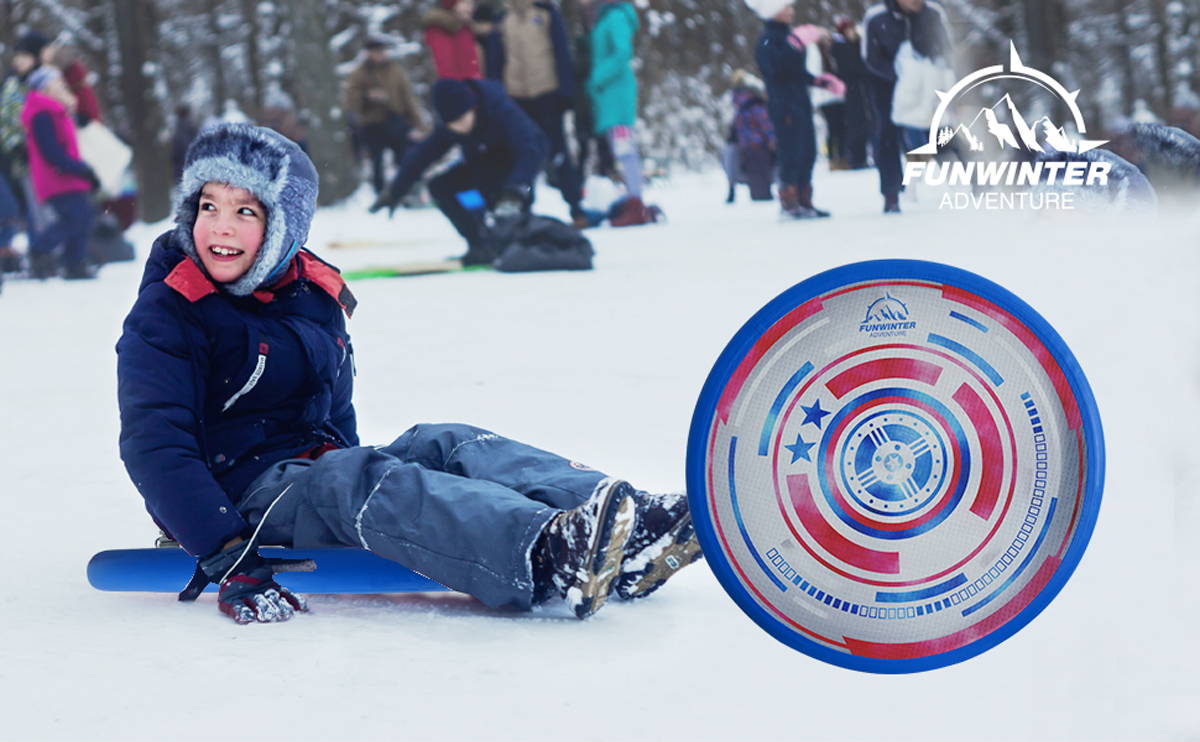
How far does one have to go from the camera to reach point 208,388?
2.31 meters

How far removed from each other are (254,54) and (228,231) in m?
20.1

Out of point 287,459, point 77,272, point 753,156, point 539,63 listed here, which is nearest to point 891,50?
point 539,63

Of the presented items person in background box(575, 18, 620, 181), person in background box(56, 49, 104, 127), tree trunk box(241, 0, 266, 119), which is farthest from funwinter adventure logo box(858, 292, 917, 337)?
tree trunk box(241, 0, 266, 119)

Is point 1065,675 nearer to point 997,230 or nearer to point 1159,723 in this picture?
point 1159,723

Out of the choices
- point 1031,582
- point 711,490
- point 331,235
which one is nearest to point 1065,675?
point 1031,582

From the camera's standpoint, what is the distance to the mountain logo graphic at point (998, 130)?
746cm

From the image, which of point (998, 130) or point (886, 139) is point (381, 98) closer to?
point (886, 139)

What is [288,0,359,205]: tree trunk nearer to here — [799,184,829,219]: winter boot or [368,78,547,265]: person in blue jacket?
[368,78,547,265]: person in blue jacket

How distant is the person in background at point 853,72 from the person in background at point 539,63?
1.74 meters

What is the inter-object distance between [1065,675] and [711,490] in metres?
0.54

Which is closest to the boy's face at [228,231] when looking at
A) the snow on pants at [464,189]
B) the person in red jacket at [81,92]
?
the snow on pants at [464,189]

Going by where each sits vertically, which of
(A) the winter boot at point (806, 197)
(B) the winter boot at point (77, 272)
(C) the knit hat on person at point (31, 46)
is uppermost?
(C) the knit hat on person at point (31, 46)

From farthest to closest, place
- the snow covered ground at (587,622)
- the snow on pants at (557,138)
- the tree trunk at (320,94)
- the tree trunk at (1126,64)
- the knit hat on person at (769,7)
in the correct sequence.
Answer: the tree trunk at (320,94) < the tree trunk at (1126,64) < the snow on pants at (557,138) < the knit hat on person at (769,7) < the snow covered ground at (587,622)

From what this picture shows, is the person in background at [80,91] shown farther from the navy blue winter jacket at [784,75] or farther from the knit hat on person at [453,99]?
the navy blue winter jacket at [784,75]
